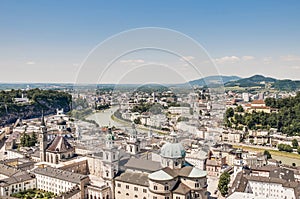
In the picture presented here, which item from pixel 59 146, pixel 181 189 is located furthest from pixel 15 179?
pixel 181 189

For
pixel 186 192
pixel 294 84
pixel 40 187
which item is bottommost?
pixel 40 187

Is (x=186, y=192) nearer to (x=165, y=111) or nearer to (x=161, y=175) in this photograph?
(x=161, y=175)

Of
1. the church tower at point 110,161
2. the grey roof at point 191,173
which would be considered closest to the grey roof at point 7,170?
the church tower at point 110,161

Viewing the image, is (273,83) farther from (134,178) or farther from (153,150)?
(134,178)

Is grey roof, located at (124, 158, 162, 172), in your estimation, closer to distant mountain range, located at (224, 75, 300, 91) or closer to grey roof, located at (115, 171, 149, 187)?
grey roof, located at (115, 171, 149, 187)

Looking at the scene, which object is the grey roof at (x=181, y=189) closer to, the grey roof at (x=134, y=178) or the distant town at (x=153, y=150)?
the distant town at (x=153, y=150)

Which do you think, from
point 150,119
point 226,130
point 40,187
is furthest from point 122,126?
point 40,187
